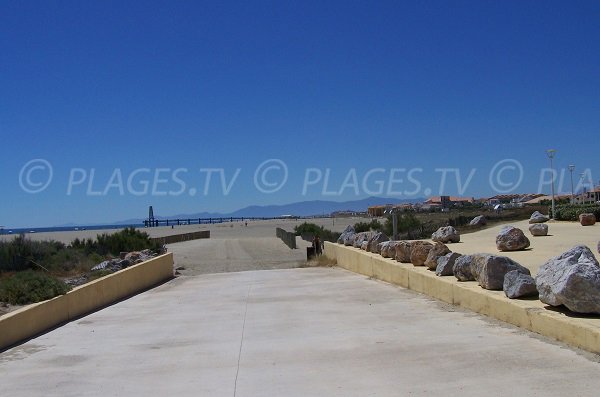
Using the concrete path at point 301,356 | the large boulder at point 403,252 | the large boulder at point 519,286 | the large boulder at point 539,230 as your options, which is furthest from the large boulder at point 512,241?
the large boulder at point 519,286

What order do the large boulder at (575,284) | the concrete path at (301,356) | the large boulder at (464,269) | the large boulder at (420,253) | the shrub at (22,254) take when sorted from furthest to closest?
the shrub at (22,254) < the large boulder at (420,253) < the large boulder at (464,269) < the large boulder at (575,284) < the concrete path at (301,356)

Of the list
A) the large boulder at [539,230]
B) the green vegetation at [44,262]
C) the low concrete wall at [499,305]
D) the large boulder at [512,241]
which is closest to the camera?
the low concrete wall at [499,305]

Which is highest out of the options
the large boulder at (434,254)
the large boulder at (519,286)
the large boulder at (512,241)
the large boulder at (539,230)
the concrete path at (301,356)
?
the large boulder at (539,230)

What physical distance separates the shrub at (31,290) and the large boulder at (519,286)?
26.5 feet

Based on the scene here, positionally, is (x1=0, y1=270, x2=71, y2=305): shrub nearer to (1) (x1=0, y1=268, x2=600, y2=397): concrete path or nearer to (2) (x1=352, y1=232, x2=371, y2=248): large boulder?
(1) (x1=0, y1=268, x2=600, y2=397): concrete path

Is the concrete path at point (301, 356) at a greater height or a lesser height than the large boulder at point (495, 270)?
lesser

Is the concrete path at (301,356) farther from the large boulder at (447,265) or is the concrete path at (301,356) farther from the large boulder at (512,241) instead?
the large boulder at (512,241)

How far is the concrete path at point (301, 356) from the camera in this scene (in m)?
6.80

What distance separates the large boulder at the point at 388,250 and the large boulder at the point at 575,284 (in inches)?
349

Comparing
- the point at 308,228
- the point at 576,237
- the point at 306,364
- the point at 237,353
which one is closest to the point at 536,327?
the point at 306,364

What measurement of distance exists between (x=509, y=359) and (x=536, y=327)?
1.47 metres

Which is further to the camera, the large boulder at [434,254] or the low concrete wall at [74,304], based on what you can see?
the large boulder at [434,254]

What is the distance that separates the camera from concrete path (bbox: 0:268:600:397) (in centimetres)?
680

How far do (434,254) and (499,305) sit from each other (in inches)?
191
